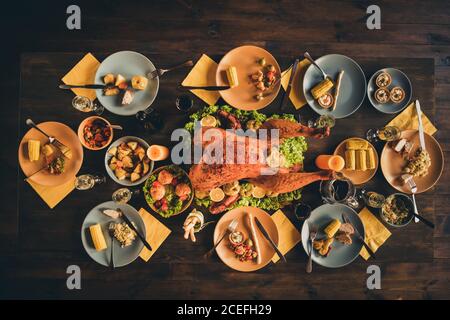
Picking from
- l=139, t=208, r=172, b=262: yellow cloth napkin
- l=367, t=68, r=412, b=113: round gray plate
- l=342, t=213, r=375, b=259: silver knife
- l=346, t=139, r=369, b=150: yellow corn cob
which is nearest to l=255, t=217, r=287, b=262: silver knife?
l=342, t=213, r=375, b=259: silver knife

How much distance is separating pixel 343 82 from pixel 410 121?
0.62 m

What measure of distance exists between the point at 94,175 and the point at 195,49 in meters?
1.28

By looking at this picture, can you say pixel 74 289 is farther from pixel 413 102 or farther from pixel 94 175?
pixel 413 102

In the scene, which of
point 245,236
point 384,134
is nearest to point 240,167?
point 245,236

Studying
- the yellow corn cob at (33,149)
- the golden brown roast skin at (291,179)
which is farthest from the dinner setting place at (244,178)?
the golden brown roast skin at (291,179)

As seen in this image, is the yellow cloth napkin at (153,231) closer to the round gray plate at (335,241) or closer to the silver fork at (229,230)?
the silver fork at (229,230)

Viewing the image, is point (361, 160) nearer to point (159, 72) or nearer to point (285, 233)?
point (285, 233)

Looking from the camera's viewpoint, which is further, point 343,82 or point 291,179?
point 343,82

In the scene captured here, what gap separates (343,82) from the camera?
267 centimetres

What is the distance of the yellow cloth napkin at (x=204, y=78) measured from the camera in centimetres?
265

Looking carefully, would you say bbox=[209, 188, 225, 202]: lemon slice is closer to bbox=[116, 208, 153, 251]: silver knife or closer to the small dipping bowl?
bbox=[116, 208, 153, 251]: silver knife

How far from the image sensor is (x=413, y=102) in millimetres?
2748

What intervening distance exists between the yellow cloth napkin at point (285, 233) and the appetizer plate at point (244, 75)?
34.1 inches
